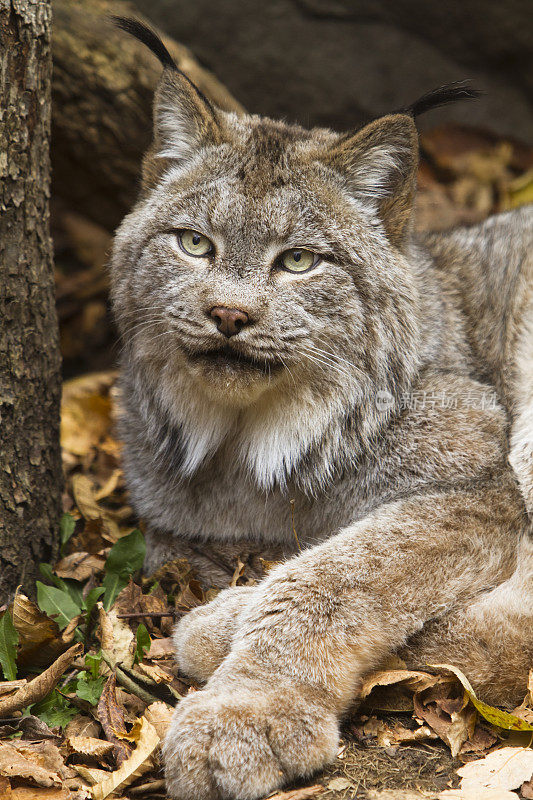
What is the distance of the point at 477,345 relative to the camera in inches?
150

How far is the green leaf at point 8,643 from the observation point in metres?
2.97

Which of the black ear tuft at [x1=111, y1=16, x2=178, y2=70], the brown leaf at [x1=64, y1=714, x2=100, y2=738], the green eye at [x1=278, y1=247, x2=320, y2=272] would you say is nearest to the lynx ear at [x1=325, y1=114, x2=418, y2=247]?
the green eye at [x1=278, y1=247, x2=320, y2=272]

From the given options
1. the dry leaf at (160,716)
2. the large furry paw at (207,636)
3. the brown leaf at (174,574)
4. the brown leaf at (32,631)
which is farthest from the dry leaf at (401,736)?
the brown leaf at (32,631)

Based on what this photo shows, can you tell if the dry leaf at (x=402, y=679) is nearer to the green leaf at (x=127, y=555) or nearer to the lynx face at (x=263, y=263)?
the lynx face at (x=263, y=263)

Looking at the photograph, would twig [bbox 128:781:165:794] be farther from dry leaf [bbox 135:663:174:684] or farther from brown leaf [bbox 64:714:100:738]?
dry leaf [bbox 135:663:174:684]

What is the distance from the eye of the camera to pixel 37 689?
2.86 meters

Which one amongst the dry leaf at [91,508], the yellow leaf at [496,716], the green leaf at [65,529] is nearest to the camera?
the yellow leaf at [496,716]

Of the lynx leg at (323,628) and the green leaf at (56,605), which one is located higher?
the lynx leg at (323,628)

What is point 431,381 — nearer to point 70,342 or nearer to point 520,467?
point 520,467

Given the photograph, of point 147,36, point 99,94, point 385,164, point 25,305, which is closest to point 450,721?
point 385,164

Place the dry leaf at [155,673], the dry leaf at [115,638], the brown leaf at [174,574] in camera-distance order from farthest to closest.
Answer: the brown leaf at [174,574], the dry leaf at [115,638], the dry leaf at [155,673]

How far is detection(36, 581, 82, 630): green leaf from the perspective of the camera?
333 centimetres

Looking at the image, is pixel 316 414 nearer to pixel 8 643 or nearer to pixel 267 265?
pixel 267 265

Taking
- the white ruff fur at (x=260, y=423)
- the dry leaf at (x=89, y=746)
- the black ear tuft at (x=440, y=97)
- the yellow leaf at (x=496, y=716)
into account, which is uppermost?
the black ear tuft at (x=440, y=97)
